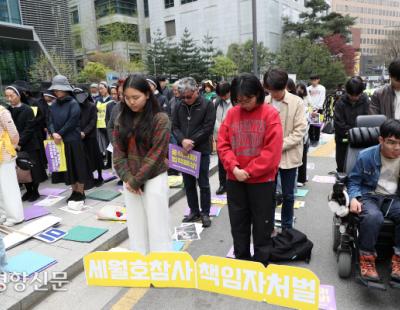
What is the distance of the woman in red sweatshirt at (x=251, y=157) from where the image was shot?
2842 mm

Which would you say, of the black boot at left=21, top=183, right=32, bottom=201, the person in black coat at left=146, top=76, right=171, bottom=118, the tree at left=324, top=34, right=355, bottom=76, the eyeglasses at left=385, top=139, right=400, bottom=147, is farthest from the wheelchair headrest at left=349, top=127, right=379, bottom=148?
the tree at left=324, top=34, right=355, bottom=76

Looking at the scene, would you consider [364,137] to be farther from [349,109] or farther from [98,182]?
[98,182]

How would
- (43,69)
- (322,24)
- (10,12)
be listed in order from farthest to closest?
(322,24) → (10,12) → (43,69)

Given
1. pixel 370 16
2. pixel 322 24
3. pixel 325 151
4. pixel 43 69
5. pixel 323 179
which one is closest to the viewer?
pixel 323 179

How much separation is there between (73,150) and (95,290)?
8.42 feet

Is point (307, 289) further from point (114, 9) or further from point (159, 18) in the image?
point (159, 18)

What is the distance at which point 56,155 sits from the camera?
517 cm

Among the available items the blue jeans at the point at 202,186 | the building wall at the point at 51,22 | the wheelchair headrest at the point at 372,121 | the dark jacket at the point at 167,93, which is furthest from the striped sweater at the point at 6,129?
the building wall at the point at 51,22

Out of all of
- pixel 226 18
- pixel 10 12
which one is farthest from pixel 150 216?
pixel 226 18

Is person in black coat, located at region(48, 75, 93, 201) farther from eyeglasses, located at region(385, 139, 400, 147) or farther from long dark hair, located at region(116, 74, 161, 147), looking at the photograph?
eyeglasses, located at region(385, 139, 400, 147)

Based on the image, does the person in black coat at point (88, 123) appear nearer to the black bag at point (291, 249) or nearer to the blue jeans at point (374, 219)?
the black bag at point (291, 249)

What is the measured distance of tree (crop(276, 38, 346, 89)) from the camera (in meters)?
28.4

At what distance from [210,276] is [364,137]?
2.19m

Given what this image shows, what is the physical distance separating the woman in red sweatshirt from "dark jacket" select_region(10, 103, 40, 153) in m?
3.70
